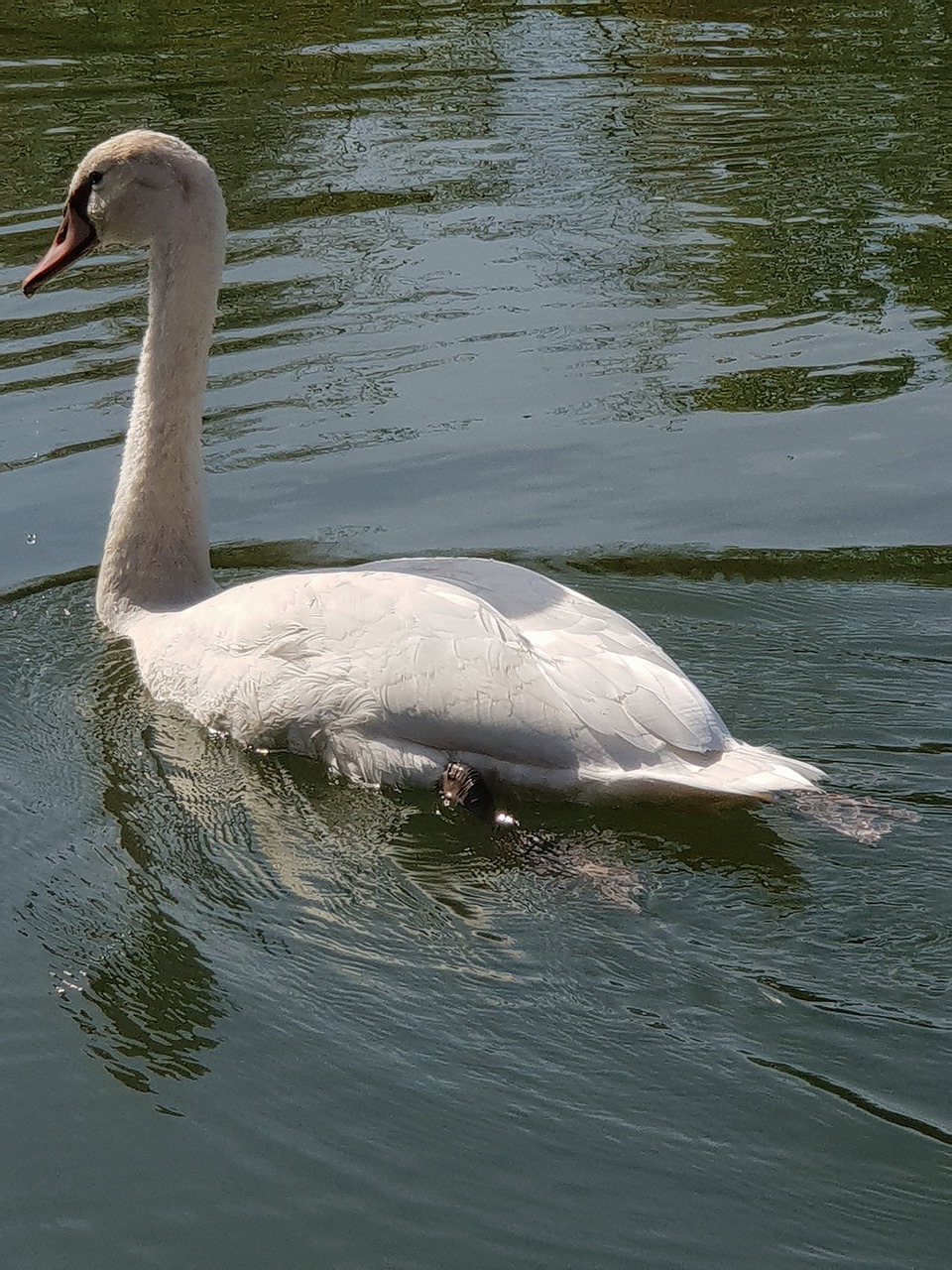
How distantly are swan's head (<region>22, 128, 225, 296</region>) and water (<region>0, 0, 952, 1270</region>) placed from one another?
1.41 metres

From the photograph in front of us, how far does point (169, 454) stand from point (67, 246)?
0.87 metres

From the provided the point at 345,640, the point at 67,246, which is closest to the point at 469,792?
the point at 345,640

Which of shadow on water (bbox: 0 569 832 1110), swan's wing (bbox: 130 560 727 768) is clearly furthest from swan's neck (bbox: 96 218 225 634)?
shadow on water (bbox: 0 569 832 1110)

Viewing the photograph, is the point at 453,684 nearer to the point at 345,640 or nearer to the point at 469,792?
the point at 469,792

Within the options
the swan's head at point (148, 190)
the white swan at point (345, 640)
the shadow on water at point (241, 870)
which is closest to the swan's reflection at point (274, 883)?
the shadow on water at point (241, 870)

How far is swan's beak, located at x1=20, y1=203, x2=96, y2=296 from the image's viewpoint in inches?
270

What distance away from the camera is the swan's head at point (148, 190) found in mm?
6605

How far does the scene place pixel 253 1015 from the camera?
4.55m

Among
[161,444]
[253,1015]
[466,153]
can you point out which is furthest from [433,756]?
[466,153]

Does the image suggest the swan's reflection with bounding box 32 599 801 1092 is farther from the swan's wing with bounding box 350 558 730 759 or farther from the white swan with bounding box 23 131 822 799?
the swan's wing with bounding box 350 558 730 759

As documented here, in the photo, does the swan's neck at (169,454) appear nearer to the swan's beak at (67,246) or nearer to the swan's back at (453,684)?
the swan's beak at (67,246)

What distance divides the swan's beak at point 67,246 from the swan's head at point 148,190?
0.06 metres

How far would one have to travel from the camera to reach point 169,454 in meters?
6.74

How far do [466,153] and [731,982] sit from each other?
9491 mm
